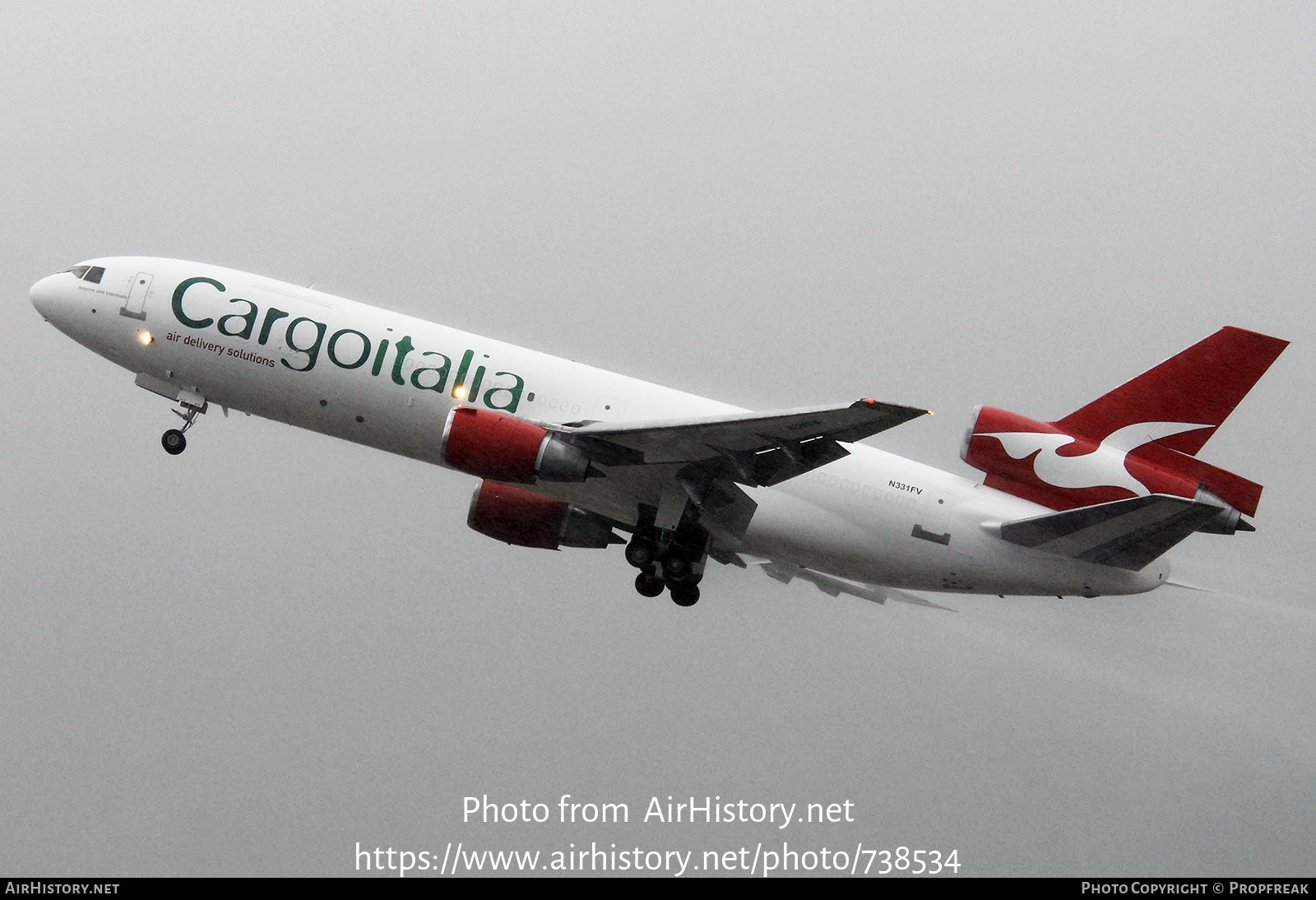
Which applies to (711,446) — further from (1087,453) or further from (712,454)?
(1087,453)

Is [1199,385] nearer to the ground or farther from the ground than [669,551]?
farther from the ground

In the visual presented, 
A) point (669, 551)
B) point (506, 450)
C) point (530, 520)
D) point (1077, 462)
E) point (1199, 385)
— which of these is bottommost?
point (669, 551)

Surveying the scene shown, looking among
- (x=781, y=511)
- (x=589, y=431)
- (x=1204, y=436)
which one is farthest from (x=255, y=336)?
(x=1204, y=436)

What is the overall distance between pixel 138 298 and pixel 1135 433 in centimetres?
2061

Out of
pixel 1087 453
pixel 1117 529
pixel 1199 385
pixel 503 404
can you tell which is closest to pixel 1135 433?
pixel 1087 453

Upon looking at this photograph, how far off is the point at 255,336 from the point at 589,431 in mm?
7439

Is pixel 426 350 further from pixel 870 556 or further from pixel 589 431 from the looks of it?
pixel 870 556

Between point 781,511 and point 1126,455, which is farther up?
point 1126,455

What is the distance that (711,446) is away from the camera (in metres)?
22.8

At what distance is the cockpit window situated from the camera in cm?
2623

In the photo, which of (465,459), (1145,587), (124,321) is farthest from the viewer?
(124,321)

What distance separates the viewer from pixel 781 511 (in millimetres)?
24641

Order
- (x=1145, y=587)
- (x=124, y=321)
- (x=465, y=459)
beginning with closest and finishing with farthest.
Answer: (x=465, y=459) → (x=1145, y=587) → (x=124, y=321)

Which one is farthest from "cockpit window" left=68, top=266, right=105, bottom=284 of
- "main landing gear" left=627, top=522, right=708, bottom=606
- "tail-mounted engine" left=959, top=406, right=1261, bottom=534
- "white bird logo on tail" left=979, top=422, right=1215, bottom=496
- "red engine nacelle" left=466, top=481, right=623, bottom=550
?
"white bird logo on tail" left=979, top=422, right=1215, bottom=496
